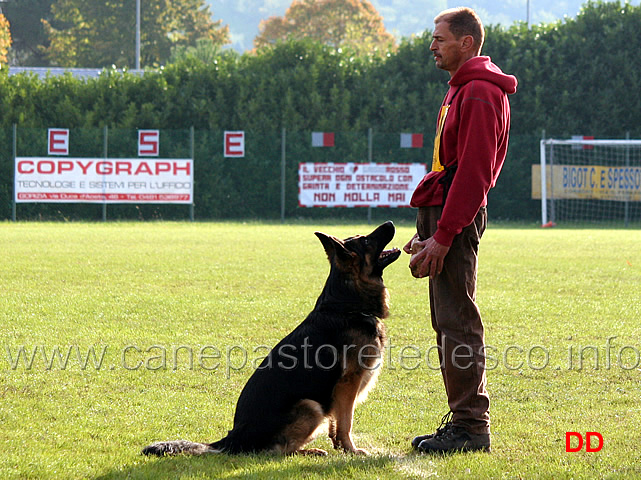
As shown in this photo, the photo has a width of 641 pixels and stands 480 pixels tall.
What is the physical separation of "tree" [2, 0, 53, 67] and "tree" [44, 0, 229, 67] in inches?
80.7

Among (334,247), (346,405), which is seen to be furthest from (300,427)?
(334,247)

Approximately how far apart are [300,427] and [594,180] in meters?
21.6

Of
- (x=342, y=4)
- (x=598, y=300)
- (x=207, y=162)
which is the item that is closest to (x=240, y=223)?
(x=207, y=162)

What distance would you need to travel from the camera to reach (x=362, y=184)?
76.2 feet

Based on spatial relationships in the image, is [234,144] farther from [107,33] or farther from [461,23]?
[107,33]

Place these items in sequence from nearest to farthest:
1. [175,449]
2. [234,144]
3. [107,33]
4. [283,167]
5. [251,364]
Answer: [175,449], [251,364], [283,167], [234,144], [107,33]

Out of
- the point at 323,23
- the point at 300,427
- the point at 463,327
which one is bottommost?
the point at 300,427

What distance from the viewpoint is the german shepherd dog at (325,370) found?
3.94m

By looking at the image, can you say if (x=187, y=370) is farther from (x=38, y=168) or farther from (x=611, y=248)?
(x=38, y=168)

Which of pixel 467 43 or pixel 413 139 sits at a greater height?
pixel 413 139

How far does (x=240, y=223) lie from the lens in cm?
2244

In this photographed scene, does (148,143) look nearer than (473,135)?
No

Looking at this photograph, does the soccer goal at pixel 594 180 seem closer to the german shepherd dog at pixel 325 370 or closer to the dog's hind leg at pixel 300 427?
the german shepherd dog at pixel 325 370

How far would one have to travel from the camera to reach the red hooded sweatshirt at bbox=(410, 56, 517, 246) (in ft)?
12.5
